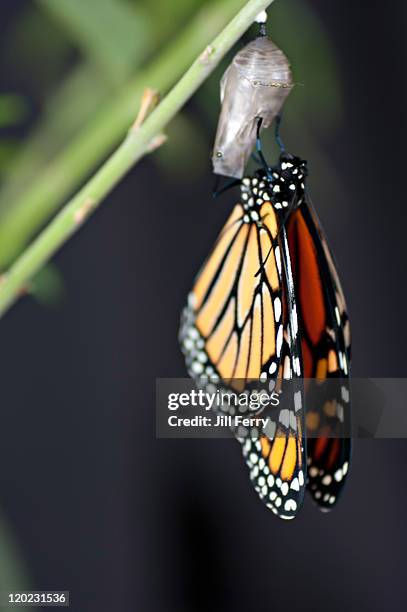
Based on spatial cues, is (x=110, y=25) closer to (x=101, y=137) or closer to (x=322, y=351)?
(x=101, y=137)

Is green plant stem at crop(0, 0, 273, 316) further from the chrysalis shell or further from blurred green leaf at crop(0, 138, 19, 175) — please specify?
blurred green leaf at crop(0, 138, 19, 175)

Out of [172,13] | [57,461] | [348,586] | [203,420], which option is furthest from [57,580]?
[172,13]

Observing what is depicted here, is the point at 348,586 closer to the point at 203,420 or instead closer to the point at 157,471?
the point at 157,471

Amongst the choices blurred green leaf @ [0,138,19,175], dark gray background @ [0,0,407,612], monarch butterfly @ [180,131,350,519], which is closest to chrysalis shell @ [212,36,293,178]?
monarch butterfly @ [180,131,350,519]

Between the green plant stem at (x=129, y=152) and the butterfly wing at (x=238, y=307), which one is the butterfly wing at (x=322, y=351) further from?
the green plant stem at (x=129, y=152)

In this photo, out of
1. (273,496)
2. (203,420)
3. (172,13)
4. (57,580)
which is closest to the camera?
(273,496)

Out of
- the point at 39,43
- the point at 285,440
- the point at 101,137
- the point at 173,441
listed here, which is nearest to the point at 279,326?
the point at 285,440
